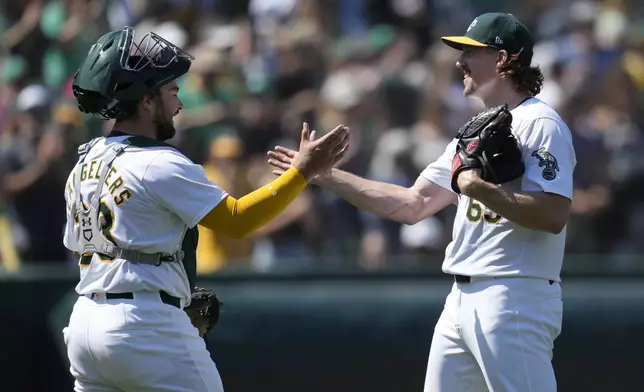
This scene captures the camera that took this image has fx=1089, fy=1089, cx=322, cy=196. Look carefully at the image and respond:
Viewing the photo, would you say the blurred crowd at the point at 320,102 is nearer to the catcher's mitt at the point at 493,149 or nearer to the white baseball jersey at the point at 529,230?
the white baseball jersey at the point at 529,230

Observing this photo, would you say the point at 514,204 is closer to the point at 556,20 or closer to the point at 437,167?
the point at 437,167

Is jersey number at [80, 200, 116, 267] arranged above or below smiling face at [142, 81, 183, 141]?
below

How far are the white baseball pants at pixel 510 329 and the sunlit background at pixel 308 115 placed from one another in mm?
3047

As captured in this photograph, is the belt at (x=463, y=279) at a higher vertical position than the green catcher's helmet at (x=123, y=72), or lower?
lower

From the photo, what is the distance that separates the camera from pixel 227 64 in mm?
10141

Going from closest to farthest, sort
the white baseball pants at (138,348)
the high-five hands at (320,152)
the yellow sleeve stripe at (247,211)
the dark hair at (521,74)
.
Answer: the white baseball pants at (138,348), the yellow sleeve stripe at (247,211), the high-five hands at (320,152), the dark hair at (521,74)

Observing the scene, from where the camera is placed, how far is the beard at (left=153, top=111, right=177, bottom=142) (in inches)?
166

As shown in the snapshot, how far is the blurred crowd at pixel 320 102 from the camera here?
9.15 meters

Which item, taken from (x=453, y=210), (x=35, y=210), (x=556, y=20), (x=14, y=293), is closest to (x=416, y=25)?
(x=556, y=20)

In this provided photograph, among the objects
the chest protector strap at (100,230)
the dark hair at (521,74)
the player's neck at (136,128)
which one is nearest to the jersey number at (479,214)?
the dark hair at (521,74)

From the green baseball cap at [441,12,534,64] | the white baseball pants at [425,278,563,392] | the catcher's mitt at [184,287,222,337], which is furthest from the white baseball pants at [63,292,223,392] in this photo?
the green baseball cap at [441,12,534,64]

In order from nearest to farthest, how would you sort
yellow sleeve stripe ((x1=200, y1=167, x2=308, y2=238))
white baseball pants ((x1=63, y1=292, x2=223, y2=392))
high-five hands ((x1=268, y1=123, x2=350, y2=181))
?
white baseball pants ((x1=63, y1=292, x2=223, y2=392)) → yellow sleeve stripe ((x1=200, y1=167, x2=308, y2=238)) → high-five hands ((x1=268, y1=123, x2=350, y2=181))

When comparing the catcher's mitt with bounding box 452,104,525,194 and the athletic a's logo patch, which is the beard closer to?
the catcher's mitt with bounding box 452,104,525,194

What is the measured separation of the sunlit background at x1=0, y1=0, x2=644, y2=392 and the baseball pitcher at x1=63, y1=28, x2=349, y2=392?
11.2ft
